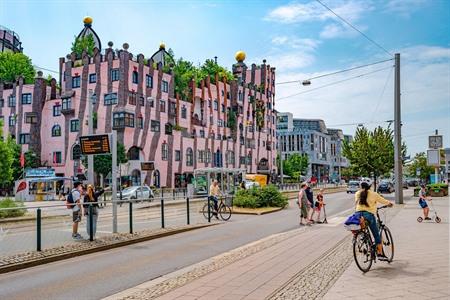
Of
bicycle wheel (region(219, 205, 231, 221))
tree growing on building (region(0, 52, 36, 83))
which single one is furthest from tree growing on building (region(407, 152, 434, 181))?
tree growing on building (region(0, 52, 36, 83))

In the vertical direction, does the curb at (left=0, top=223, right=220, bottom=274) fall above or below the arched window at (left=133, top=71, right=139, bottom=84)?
below

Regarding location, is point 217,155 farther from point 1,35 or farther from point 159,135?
point 1,35

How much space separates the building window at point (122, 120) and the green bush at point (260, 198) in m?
33.6

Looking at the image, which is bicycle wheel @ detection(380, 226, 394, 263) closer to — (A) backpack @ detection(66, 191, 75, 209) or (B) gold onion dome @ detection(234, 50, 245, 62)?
(A) backpack @ detection(66, 191, 75, 209)

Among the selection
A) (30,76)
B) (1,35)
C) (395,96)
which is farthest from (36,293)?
(1,35)

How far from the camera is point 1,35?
85.7m

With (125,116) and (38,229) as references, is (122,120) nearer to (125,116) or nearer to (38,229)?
(125,116)

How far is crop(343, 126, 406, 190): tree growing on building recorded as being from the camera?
3944 centimetres

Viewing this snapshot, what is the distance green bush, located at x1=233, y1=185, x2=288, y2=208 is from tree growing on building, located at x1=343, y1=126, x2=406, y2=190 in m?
15.0

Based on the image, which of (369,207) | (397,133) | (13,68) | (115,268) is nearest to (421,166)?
(397,133)

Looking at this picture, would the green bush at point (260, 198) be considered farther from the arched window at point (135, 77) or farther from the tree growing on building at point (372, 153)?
the arched window at point (135, 77)

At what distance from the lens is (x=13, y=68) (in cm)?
7700

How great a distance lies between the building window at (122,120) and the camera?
5696cm

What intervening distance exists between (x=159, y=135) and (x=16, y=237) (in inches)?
2020
